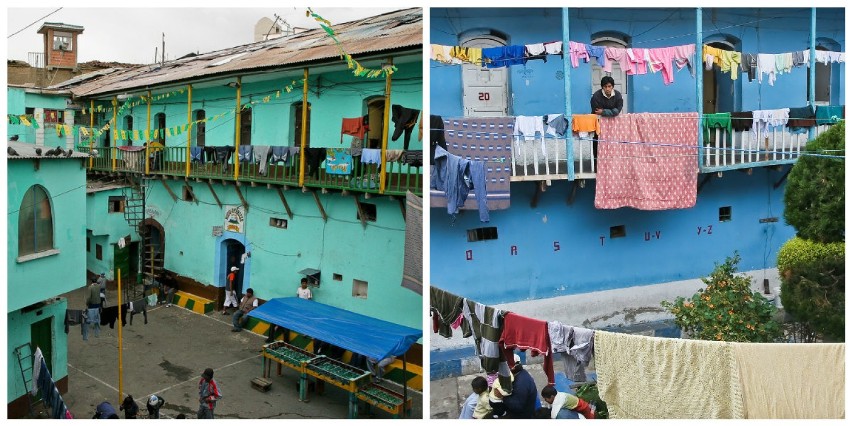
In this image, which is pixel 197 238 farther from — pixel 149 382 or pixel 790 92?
pixel 790 92

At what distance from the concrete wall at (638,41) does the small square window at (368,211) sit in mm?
3921

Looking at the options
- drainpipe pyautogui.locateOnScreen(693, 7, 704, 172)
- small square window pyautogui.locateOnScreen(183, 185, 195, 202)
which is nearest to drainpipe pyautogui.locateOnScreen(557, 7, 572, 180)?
drainpipe pyautogui.locateOnScreen(693, 7, 704, 172)

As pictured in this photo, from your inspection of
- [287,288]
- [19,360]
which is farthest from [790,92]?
[19,360]

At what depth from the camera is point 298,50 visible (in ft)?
49.8

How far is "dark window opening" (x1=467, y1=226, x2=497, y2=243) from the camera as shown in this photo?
10.4 metres

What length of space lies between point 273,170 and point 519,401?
28.5 feet

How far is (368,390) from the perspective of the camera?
11.3 m

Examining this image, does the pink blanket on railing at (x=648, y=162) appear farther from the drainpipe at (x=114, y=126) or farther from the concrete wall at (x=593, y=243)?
the drainpipe at (x=114, y=126)

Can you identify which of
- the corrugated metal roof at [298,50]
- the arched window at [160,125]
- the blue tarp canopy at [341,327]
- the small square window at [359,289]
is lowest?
the blue tarp canopy at [341,327]

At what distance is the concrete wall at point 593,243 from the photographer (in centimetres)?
1041

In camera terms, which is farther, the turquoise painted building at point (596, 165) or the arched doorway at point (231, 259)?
the arched doorway at point (231, 259)

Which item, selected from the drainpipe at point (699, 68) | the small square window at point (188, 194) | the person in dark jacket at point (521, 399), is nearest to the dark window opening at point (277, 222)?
the small square window at point (188, 194)

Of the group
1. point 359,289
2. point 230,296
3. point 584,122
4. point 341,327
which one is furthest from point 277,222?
point 584,122

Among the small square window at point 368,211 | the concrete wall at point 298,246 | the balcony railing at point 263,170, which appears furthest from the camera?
the small square window at point 368,211
